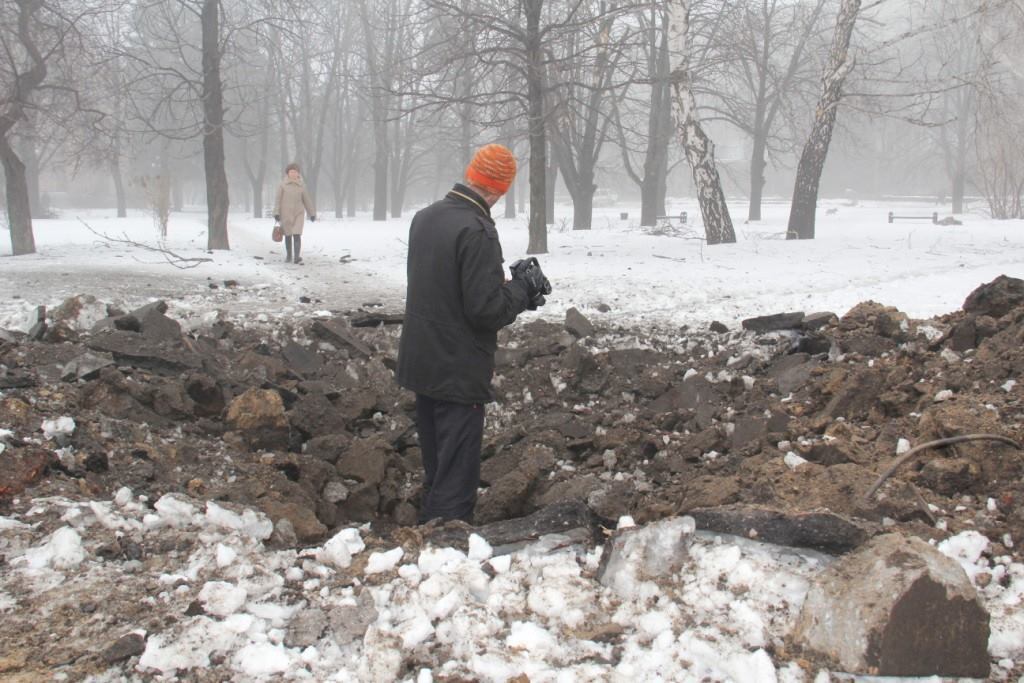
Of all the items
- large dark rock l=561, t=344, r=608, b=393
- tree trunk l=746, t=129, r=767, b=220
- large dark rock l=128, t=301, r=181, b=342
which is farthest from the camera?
tree trunk l=746, t=129, r=767, b=220

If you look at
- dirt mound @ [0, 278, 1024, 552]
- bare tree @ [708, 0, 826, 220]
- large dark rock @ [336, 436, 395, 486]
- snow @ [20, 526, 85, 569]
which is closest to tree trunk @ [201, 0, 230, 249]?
dirt mound @ [0, 278, 1024, 552]

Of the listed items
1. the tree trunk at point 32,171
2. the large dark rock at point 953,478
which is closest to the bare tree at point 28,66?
the large dark rock at point 953,478

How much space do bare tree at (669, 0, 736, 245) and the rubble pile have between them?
287 inches

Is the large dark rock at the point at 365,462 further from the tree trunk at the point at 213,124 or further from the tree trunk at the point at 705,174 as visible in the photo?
the tree trunk at the point at 213,124

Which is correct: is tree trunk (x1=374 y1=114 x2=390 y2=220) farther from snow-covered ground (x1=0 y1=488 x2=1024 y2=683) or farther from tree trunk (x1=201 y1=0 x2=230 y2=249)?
snow-covered ground (x1=0 y1=488 x2=1024 y2=683)

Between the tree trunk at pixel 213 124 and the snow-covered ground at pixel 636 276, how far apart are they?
0.78 meters

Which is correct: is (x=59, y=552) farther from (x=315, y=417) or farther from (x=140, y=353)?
(x=140, y=353)

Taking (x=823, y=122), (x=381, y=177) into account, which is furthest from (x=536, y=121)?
(x=381, y=177)

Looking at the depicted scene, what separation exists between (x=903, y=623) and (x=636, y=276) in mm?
7979

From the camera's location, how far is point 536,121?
1220 cm

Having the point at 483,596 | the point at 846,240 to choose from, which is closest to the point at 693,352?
the point at 483,596

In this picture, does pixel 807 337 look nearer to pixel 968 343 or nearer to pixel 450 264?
pixel 968 343

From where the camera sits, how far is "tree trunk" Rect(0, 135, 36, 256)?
13680 millimetres

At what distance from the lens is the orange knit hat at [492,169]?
392 cm
